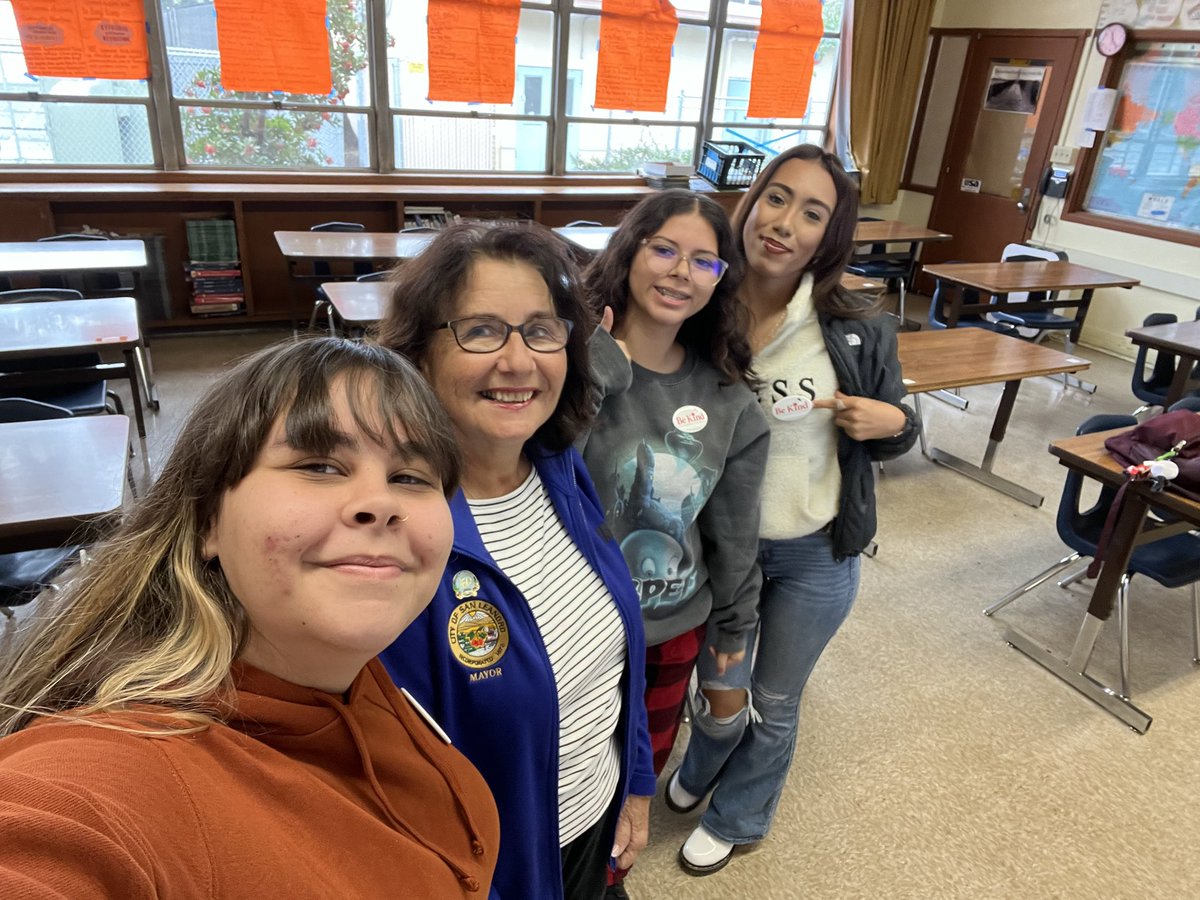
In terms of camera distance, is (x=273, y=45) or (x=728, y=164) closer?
(x=273, y=45)

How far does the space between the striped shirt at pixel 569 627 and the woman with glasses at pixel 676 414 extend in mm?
227

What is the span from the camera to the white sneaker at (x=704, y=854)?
175 centimetres

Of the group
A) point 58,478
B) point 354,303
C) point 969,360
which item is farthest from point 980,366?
point 58,478

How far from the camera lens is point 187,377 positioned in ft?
13.9

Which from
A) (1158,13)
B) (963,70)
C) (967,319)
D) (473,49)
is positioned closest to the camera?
(967,319)

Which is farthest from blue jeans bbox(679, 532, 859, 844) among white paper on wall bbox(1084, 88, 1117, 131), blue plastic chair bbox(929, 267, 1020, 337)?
white paper on wall bbox(1084, 88, 1117, 131)

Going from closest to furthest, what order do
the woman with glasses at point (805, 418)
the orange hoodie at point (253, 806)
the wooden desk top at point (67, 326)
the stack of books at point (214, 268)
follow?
1. the orange hoodie at point (253, 806)
2. the woman with glasses at point (805, 418)
3. the wooden desk top at point (67, 326)
4. the stack of books at point (214, 268)

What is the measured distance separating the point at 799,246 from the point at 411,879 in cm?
117

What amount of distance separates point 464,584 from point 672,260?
0.63 meters

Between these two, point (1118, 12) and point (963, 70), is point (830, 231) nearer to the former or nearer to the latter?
point (1118, 12)

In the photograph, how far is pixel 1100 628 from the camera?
2410mm

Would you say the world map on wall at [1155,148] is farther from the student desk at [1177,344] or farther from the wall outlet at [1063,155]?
the student desk at [1177,344]

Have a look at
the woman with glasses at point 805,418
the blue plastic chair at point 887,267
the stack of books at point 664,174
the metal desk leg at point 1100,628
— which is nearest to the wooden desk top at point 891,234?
the blue plastic chair at point 887,267

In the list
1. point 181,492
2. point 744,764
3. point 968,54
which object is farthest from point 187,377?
point 968,54
